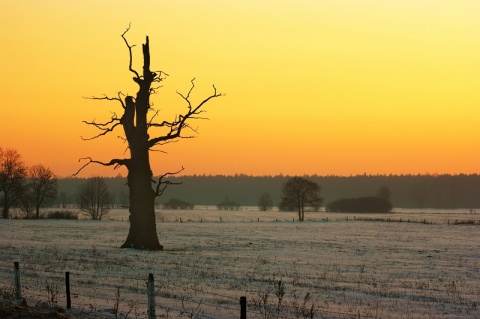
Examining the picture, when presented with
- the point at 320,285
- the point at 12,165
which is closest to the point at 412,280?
the point at 320,285

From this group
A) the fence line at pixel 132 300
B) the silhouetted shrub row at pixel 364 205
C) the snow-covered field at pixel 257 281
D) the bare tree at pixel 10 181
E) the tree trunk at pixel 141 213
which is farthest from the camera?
the silhouetted shrub row at pixel 364 205

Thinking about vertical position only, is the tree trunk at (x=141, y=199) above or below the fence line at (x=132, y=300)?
above

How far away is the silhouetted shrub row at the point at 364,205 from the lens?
185 metres

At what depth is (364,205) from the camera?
189m

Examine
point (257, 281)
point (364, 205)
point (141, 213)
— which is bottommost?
point (257, 281)

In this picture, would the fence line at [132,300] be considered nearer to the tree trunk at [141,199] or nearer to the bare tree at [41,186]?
the tree trunk at [141,199]

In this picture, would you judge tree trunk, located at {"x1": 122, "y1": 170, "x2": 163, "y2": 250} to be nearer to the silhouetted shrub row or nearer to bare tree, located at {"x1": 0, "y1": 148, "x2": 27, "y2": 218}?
bare tree, located at {"x1": 0, "y1": 148, "x2": 27, "y2": 218}

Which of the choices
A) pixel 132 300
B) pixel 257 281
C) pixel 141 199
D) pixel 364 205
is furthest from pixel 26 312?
pixel 364 205

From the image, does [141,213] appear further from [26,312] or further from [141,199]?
[26,312]

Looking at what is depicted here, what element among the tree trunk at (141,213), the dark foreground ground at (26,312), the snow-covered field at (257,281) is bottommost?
the snow-covered field at (257,281)

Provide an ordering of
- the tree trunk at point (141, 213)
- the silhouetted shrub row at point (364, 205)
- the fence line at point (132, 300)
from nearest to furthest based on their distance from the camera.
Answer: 1. the fence line at point (132, 300)
2. the tree trunk at point (141, 213)
3. the silhouetted shrub row at point (364, 205)

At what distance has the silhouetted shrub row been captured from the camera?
185 metres

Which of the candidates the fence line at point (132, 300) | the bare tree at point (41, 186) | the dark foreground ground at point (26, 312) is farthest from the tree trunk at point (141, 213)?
the bare tree at point (41, 186)

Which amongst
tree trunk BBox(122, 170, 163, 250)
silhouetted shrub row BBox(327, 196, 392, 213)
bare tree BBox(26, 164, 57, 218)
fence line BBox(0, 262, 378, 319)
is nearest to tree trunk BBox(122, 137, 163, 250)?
tree trunk BBox(122, 170, 163, 250)
